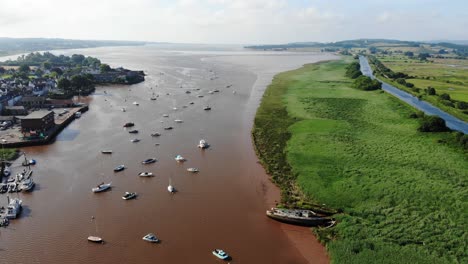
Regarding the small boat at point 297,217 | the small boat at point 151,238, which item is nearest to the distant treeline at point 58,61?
the small boat at point 151,238

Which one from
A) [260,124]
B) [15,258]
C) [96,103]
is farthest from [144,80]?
[15,258]

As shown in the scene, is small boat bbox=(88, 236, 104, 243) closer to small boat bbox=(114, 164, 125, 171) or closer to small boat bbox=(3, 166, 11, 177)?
small boat bbox=(114, 164, 125, 171)

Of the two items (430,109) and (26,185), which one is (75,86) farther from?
(430,109)

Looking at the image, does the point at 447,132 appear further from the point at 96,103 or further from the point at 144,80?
the point at 144,80

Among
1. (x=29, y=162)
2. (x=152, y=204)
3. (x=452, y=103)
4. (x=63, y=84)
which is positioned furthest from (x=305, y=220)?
(x=63, y=84)

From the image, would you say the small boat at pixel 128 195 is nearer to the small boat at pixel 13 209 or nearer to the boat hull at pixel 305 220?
the small boat at pixel 13 209

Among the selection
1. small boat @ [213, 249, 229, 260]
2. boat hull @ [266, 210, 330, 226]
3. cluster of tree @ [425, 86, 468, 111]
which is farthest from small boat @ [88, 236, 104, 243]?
cluster of tree @ [425, 86, 468, 111]
